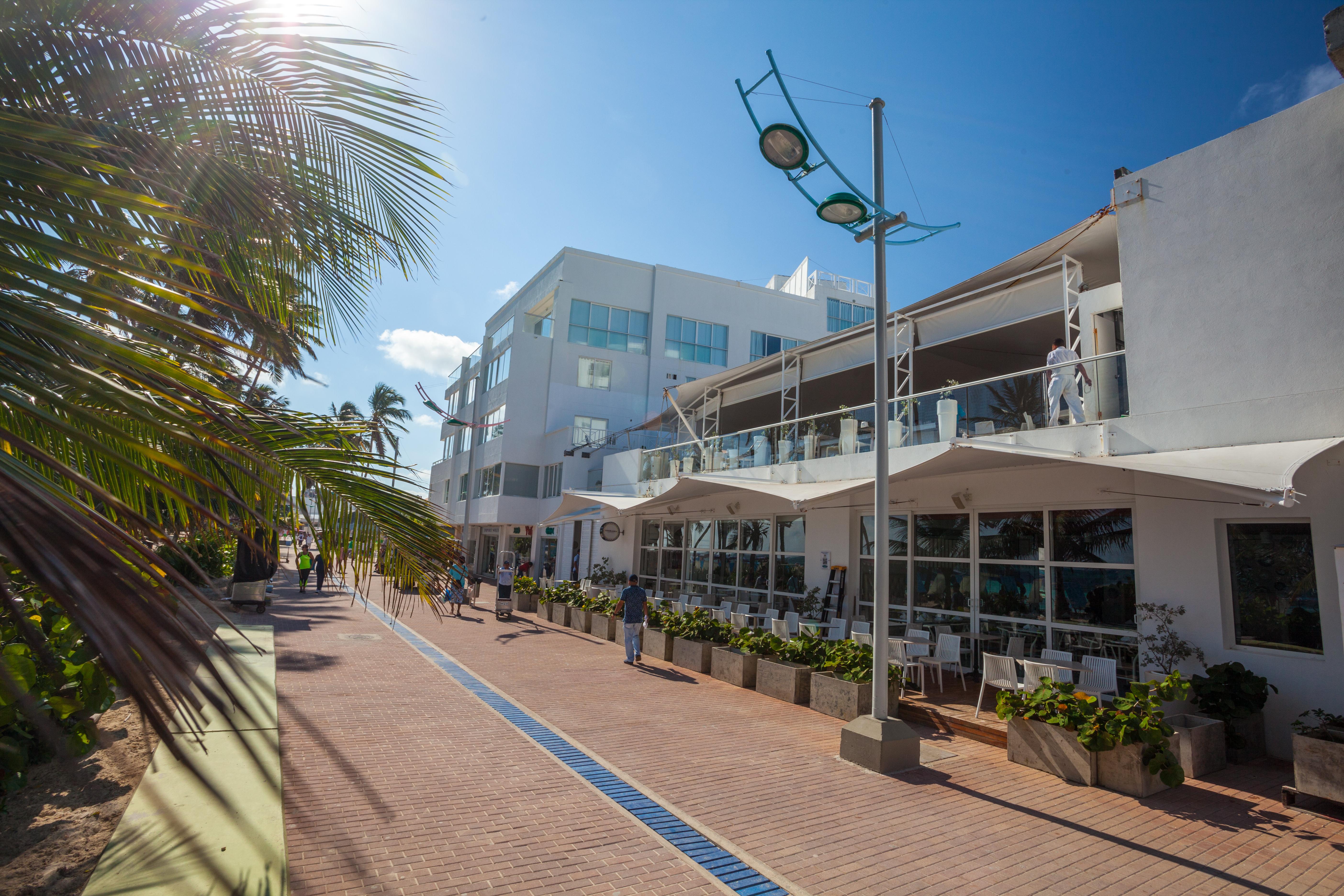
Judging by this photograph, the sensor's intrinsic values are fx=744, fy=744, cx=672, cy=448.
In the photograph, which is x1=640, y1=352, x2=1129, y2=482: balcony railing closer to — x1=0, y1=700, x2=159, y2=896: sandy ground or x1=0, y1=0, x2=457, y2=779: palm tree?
x1=0, y1=0, x2=457, y2=779: palm tree

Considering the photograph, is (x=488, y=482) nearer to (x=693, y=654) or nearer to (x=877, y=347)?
(x=693, y=654)

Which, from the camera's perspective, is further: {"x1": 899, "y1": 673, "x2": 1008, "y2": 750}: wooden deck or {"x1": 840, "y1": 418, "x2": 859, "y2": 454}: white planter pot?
{"x1": 840, "y1": 418, "x2": 859, "y2": 454}: white planter pot

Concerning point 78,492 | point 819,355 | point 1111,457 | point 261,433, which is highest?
point 819,355

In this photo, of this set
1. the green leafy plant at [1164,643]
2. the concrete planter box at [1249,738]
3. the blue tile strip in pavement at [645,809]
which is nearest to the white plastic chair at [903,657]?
the green leafy plant at [1164,643]

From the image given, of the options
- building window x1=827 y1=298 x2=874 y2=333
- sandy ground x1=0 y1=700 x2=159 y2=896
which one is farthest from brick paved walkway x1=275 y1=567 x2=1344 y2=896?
building window x1=827 y1=298 x2=874 y2=333

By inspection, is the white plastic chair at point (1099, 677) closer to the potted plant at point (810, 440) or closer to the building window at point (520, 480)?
the potted plant at point (810, 440)

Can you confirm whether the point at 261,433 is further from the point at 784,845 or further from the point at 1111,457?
the point at 1111,457

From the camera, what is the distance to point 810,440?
14992mm

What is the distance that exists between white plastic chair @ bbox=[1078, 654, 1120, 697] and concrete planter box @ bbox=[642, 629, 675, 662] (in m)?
6.35

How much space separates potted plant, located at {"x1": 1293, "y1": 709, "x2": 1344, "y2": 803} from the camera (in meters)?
5.67

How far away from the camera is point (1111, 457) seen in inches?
342

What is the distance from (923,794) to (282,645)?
10246mm

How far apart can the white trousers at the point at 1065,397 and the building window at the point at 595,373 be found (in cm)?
2381

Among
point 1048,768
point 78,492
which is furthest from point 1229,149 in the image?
point 78,492
